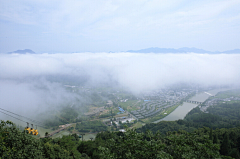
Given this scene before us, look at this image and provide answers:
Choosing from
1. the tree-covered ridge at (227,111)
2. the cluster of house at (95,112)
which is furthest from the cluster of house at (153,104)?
the tree-covered ridge at (227,111)

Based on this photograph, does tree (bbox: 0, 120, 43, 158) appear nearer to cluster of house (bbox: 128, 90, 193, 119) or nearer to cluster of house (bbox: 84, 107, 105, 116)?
cluster of house (bbox: 128, 90, 193, 119)

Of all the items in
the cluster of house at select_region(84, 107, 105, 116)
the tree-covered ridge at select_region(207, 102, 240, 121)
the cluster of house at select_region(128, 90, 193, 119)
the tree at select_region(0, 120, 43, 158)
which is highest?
the tree at select_region(0, 120, 43, 158)

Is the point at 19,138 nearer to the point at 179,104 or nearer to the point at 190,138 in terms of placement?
the point at 190,138

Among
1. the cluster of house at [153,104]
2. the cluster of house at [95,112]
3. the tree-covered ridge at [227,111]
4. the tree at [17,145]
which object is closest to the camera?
the tree at [17,145]

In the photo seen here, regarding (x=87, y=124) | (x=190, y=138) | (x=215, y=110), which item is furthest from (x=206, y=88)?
(x=190, y=138)

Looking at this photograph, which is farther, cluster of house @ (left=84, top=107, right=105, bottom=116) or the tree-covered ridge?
cluster of house @ (left=84, top=107, right=105, bottom=116)

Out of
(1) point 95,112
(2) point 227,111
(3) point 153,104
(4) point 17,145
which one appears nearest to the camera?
(4) point 17,145

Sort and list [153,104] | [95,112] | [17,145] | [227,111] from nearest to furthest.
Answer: [17,145]
[227,111]
[95,112]
[153,104]

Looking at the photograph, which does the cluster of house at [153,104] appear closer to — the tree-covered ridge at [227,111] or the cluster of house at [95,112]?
the cluster of house at [95,112]

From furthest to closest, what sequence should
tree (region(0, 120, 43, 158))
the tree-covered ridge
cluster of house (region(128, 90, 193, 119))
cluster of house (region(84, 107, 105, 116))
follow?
1. cluster of house (region(84, 107, 105, 116))
2. cluster of house (region(128, 90, 193, 119))
3. the tree-covered ridge
4. tree (region(0, 120, 43, 158))

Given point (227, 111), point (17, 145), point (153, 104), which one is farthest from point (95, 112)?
point (227, 111)

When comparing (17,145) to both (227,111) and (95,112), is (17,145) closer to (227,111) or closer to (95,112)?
(95,112)

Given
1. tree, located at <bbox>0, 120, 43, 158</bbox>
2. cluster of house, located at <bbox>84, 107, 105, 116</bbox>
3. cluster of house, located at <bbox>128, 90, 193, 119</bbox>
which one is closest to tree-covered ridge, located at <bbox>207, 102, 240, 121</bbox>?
cluster of house, located at <bbox>128, 90, 193, 119</bbox>
